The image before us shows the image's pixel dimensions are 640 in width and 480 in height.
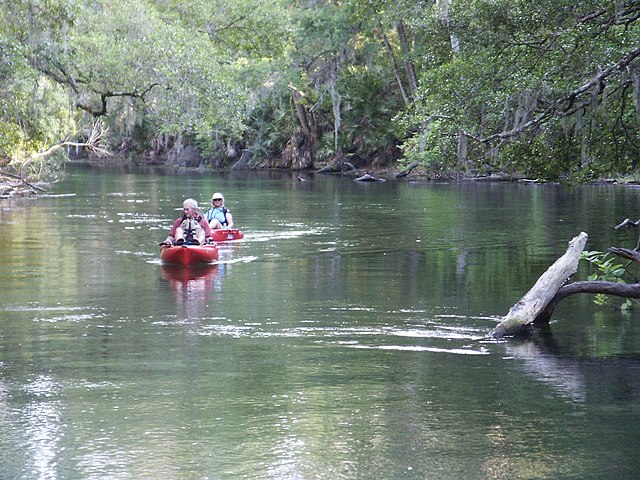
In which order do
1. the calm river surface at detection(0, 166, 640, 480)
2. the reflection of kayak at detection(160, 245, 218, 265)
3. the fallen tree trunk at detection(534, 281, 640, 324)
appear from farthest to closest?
1. the reflection of kayak at detection(160, 245, 218, 265)
2. the fallen tree trunk at detection(534, 281, 640, 324)
3. the calm river surface at detection(0, 166, 640, 480)

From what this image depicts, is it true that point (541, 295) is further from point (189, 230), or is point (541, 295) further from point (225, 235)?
point (225, 235)

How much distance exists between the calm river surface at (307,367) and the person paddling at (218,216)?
46.4 inches

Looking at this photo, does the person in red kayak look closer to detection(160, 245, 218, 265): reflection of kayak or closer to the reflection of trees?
detection(160, 245, 218, 265): reflection of kayak

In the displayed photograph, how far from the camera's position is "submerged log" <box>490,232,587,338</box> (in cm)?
1295

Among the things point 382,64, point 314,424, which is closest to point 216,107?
point 314,424

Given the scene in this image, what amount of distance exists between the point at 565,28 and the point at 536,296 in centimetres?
554

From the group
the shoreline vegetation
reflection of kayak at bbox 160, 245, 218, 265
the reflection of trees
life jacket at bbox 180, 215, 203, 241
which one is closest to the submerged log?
the reflection of trees

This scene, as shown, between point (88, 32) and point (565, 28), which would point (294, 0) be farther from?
point (565, 28)

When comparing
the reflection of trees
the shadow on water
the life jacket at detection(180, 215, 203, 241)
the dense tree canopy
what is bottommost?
the shadow on water

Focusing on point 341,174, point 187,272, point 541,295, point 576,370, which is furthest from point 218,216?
point 341,174

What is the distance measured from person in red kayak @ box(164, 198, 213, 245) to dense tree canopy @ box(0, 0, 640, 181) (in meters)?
3.67

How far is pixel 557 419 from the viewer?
9.51m

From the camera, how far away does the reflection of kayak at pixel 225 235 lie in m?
25.0

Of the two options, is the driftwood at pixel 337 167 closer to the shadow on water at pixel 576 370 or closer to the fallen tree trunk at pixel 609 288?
the shadow on water at pixel 576 370
